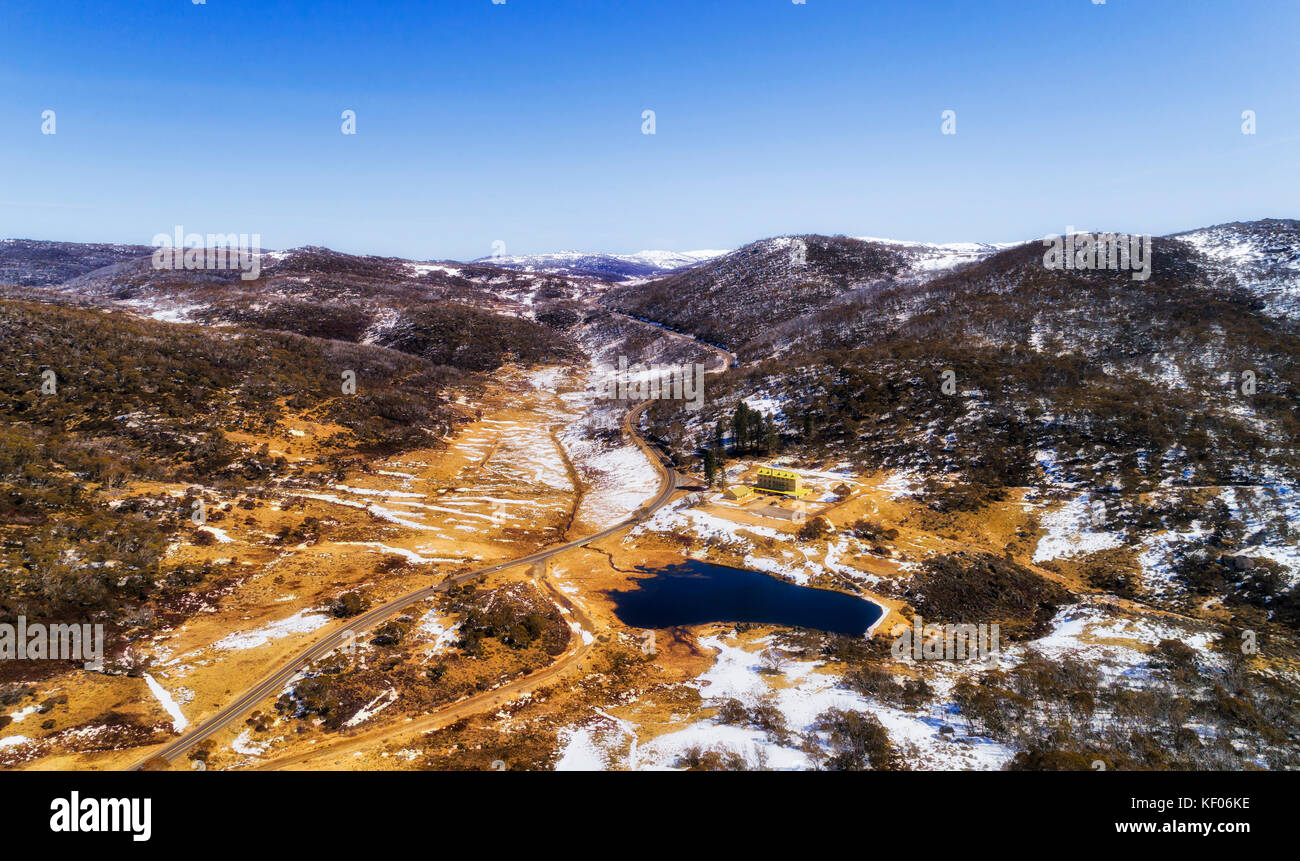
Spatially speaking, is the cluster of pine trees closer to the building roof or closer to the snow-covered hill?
the building roof

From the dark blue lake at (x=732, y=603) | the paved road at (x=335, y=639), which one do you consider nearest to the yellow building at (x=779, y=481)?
the paved road at (x=335, y=639)

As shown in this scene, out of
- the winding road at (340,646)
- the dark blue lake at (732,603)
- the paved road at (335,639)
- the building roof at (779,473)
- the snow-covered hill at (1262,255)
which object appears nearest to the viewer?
the winding road at (340,646)

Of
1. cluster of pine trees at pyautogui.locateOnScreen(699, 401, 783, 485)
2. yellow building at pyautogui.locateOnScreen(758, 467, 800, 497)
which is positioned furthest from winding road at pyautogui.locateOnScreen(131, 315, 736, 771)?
cluster of pine trees at pyautogui.locateOnScreen(699, 401, 783, 485)

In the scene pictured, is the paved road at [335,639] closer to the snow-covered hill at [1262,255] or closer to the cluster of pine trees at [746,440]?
the cluster of pine trees at [746,440]

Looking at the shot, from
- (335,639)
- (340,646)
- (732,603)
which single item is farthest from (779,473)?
(335,639)
